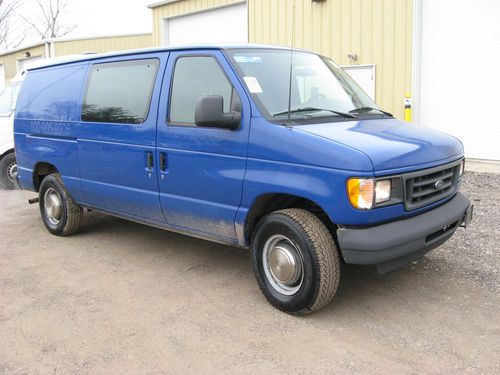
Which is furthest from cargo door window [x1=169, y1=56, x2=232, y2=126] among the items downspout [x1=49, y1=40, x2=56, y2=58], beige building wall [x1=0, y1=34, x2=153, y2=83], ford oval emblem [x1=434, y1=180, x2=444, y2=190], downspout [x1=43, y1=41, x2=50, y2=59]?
downspout [x1=43, y1=41, x2=50, y2=59]

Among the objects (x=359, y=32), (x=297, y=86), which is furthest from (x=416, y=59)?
(x=297, y=86)

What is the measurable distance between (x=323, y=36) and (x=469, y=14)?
119 inches

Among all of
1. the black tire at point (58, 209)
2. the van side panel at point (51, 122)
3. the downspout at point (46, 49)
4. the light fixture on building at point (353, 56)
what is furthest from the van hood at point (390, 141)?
the downspout at point (46, 49)

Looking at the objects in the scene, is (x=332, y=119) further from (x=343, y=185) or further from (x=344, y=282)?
(x=344, y=282)

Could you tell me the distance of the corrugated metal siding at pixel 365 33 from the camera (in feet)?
32.6

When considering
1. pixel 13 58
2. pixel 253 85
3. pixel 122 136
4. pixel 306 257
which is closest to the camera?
pixel 306 257

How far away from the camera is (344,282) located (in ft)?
14.8

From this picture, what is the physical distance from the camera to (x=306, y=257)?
3.65m

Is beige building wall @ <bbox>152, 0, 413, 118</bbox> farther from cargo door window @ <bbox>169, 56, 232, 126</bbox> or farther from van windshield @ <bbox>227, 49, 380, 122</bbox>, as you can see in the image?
cargo door window @ <bbox>169, 56, 232, 126</bbox>

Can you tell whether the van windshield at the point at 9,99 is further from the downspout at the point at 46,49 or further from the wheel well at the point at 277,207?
the downspout at the point at 46,49

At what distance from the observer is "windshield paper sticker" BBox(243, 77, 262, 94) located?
4055mm

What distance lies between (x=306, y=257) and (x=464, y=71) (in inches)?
281

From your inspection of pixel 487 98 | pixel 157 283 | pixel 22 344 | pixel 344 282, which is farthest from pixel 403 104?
pixel 22 344

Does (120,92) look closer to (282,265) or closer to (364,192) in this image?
(282,265)
